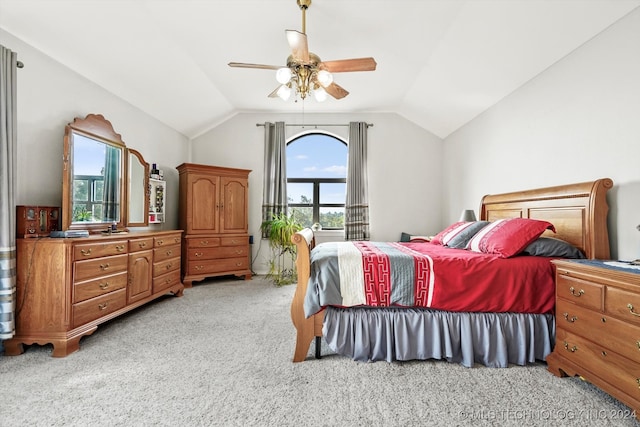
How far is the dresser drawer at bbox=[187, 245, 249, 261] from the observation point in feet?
13.5

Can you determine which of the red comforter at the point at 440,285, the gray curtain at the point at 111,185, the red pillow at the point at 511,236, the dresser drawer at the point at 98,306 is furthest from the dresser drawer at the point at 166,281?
the red pillow at the point at 511,236

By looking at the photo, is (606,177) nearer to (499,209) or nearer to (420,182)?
(499,209)

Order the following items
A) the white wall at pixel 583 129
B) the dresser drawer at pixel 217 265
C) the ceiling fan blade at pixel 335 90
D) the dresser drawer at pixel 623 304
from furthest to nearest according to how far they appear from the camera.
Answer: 1. the dresser drawer at pixel 217 265
2. the ceiling fan blade at pixel 335 90
3. the white wall at pixel 583 129
4. the dresser drawer at pixel 623 304

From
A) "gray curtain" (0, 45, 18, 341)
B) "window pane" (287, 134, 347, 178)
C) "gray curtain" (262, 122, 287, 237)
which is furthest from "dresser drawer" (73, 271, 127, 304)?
"window pane" (287, 134, 347, 178)

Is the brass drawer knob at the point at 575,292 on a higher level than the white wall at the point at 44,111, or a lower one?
lower

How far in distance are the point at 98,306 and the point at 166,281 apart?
1.01 m

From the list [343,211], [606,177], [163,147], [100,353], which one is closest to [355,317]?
[100,353]

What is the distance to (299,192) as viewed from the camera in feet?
16.8

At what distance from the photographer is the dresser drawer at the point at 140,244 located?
2828 millimetres

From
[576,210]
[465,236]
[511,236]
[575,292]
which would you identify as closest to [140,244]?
[465,236]

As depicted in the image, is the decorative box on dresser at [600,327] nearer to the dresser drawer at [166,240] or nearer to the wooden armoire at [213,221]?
the dresser drawer at [166,240]

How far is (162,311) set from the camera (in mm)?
3059

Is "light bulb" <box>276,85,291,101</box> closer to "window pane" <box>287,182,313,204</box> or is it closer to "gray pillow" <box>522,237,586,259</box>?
"gray pillow" <box>522,237,586,259</box>

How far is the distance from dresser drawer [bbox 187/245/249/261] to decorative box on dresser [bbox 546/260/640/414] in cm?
384
